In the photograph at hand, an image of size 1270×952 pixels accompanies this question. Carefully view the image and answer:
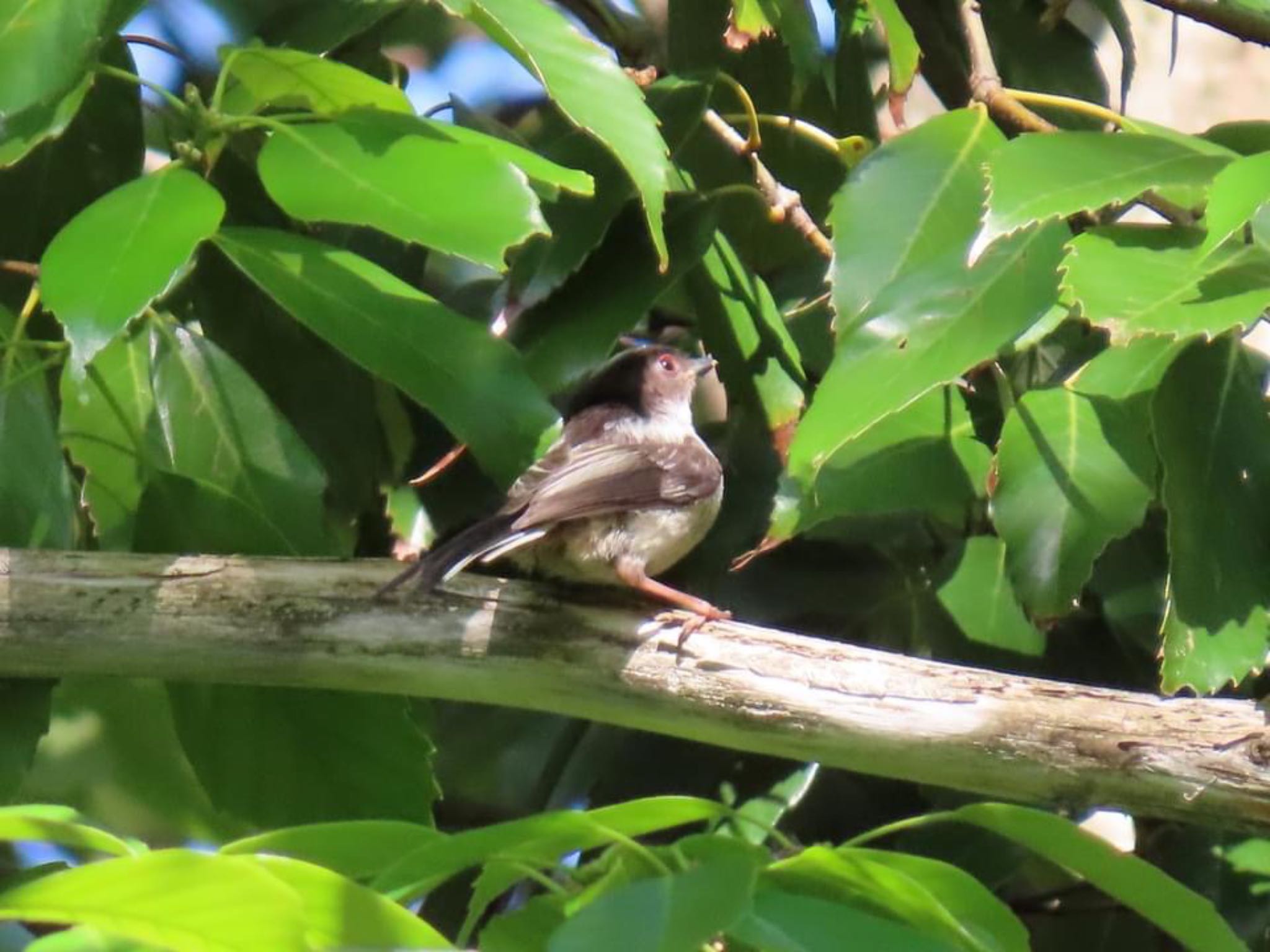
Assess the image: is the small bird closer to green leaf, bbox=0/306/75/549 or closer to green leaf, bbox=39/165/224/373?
green leaf, bbox=0/306/75/549

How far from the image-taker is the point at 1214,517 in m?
2.53

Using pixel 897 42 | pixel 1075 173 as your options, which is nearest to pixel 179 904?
pixel 1075 173

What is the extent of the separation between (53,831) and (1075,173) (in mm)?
1604

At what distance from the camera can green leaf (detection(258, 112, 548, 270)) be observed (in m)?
2.15

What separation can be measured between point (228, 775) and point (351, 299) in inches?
34.6

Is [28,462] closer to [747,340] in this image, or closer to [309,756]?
[309,756]

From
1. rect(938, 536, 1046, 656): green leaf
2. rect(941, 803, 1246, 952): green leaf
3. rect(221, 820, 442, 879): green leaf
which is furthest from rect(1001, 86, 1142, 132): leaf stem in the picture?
rect(221, 820, 442, 879): green leaf

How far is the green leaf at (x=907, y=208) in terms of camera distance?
8.45 feet

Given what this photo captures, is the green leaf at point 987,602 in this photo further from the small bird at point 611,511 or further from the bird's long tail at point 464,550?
the bird's long tail at point 464,550

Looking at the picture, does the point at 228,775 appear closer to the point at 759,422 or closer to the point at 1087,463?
the point at 759,422

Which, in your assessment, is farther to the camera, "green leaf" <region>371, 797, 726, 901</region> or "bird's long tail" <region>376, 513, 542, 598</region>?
"bird's long tail" <region>376, 513, 542, 598</region>

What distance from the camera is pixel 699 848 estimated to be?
1.75 m

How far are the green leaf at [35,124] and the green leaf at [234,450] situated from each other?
484 millimetres

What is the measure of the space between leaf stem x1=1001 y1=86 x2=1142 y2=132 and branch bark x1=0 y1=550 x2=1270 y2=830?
3.49ft
